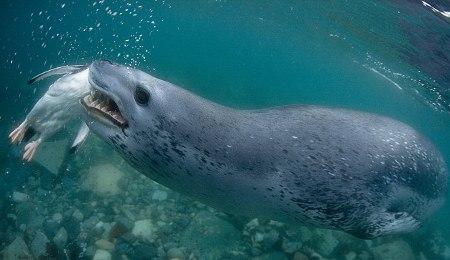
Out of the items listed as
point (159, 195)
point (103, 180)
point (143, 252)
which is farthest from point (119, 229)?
point (103, 180)

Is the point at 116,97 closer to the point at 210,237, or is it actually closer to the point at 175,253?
the point at 175,253

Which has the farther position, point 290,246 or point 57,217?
point 57,217

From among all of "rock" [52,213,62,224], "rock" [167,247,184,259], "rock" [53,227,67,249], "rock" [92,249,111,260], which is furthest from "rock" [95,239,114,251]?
"rock" [52,213,62,224]

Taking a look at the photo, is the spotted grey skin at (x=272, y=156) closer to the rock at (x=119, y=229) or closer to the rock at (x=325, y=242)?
the rock at (x=325, y=242)

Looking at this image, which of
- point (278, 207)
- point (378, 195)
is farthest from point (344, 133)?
point (278, 207)

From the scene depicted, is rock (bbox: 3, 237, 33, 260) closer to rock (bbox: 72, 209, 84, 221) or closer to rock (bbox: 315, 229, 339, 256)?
rock (bbox: 72, 209, 84, 221)

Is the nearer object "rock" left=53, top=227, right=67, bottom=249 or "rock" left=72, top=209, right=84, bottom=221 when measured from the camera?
"rock" left=53, top=227, right=67, bottom=249

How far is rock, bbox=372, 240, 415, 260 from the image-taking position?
5.92 m

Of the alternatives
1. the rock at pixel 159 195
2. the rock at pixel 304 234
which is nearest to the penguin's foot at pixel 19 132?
the rock at pixel 159 195

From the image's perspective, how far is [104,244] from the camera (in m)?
4.98

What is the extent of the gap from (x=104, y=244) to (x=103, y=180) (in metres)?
1.70

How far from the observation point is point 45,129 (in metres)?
4.67

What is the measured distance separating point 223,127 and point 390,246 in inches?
182

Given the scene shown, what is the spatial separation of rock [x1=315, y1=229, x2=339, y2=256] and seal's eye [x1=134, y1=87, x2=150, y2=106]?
386cm
